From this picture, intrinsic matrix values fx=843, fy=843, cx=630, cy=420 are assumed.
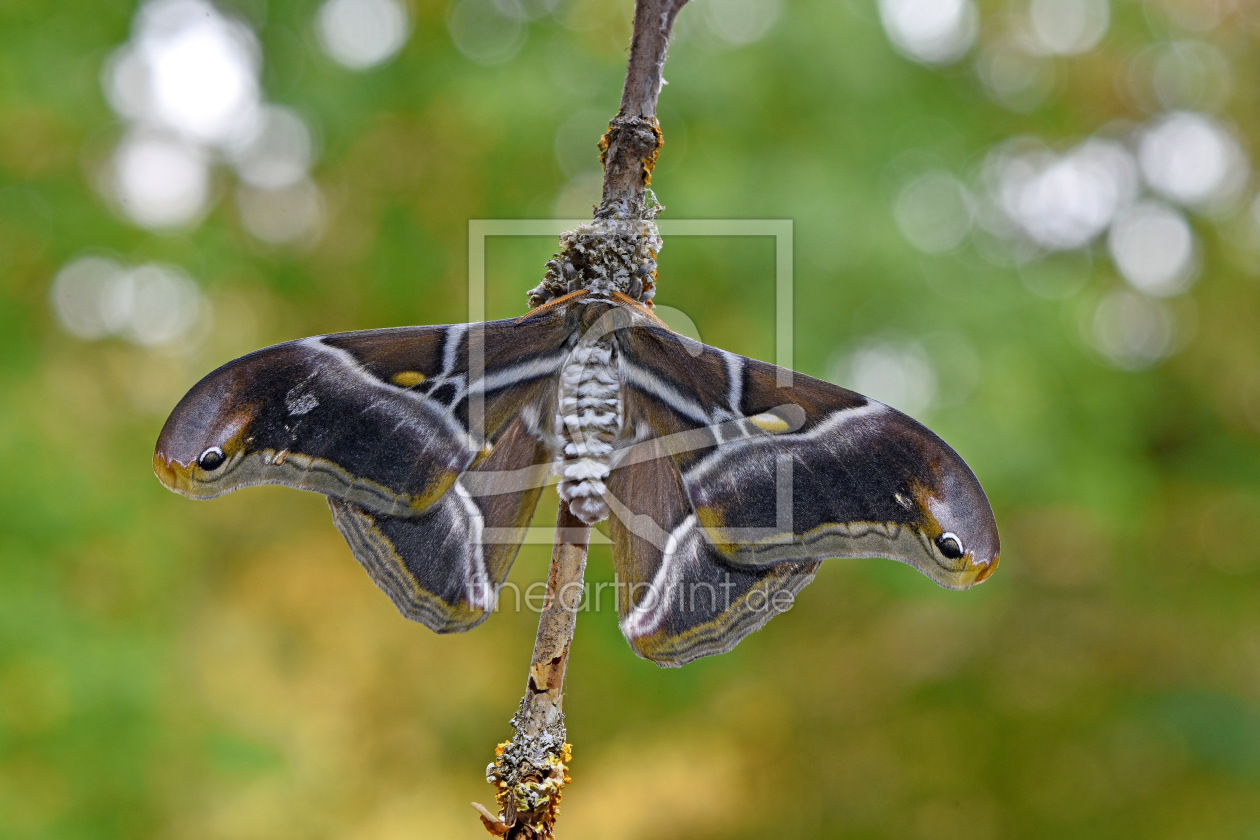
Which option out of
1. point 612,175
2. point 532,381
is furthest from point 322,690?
point 612,175

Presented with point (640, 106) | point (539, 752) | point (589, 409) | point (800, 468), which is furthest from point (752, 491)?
point (640, 106)

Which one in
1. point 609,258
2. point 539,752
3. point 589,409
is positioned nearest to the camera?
point 539,752

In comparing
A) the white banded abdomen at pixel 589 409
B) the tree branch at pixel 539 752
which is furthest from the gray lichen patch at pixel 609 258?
the tree branch at pixel 539 752

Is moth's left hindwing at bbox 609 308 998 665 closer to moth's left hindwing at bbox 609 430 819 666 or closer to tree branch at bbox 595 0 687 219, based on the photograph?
moth's left hindwing at bbox 609 430 819 666

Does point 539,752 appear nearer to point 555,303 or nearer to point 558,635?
point 558,635

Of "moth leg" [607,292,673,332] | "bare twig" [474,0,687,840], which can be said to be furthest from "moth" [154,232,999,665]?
"bare twig" [474,0,687,840]

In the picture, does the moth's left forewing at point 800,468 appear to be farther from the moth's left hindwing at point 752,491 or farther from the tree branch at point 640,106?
the tree branch at point 640,106

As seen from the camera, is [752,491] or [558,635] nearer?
[558,635]

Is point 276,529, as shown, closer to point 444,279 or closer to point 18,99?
point 444,279
